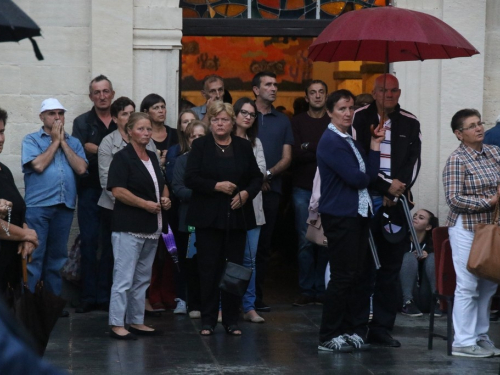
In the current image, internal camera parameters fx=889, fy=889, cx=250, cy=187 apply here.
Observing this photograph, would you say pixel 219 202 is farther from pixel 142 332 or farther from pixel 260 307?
pixel 260 307

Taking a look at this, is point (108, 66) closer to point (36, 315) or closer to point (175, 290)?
point (175, 290)

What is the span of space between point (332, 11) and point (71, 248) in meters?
3.55

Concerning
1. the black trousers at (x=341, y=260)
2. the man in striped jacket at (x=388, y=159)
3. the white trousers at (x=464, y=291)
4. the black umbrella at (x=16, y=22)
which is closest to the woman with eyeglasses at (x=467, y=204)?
the white trousers at (x=464, y=291)

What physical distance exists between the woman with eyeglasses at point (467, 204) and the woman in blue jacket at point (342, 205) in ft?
1.93

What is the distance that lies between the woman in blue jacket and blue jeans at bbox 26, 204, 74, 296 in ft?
8.74

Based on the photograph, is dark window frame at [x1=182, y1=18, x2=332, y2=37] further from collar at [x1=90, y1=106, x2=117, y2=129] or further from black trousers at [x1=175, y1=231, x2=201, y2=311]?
black trousers at [x1=175, y1=231, x2=201, y2=311]

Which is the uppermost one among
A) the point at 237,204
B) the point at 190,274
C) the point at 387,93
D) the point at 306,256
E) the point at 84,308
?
the point at 387,93

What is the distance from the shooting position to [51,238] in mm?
7824

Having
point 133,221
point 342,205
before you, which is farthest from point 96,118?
point 342,205

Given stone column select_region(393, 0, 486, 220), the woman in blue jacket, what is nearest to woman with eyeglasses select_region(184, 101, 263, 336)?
the woman in blue jacket

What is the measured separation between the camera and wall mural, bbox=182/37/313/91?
11547 mm

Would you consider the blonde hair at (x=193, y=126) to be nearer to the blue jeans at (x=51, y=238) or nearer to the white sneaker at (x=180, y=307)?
the blue jeans at (x=51, y=238)

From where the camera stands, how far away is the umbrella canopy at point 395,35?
19.9 ft

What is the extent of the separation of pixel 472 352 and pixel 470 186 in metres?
1.18
